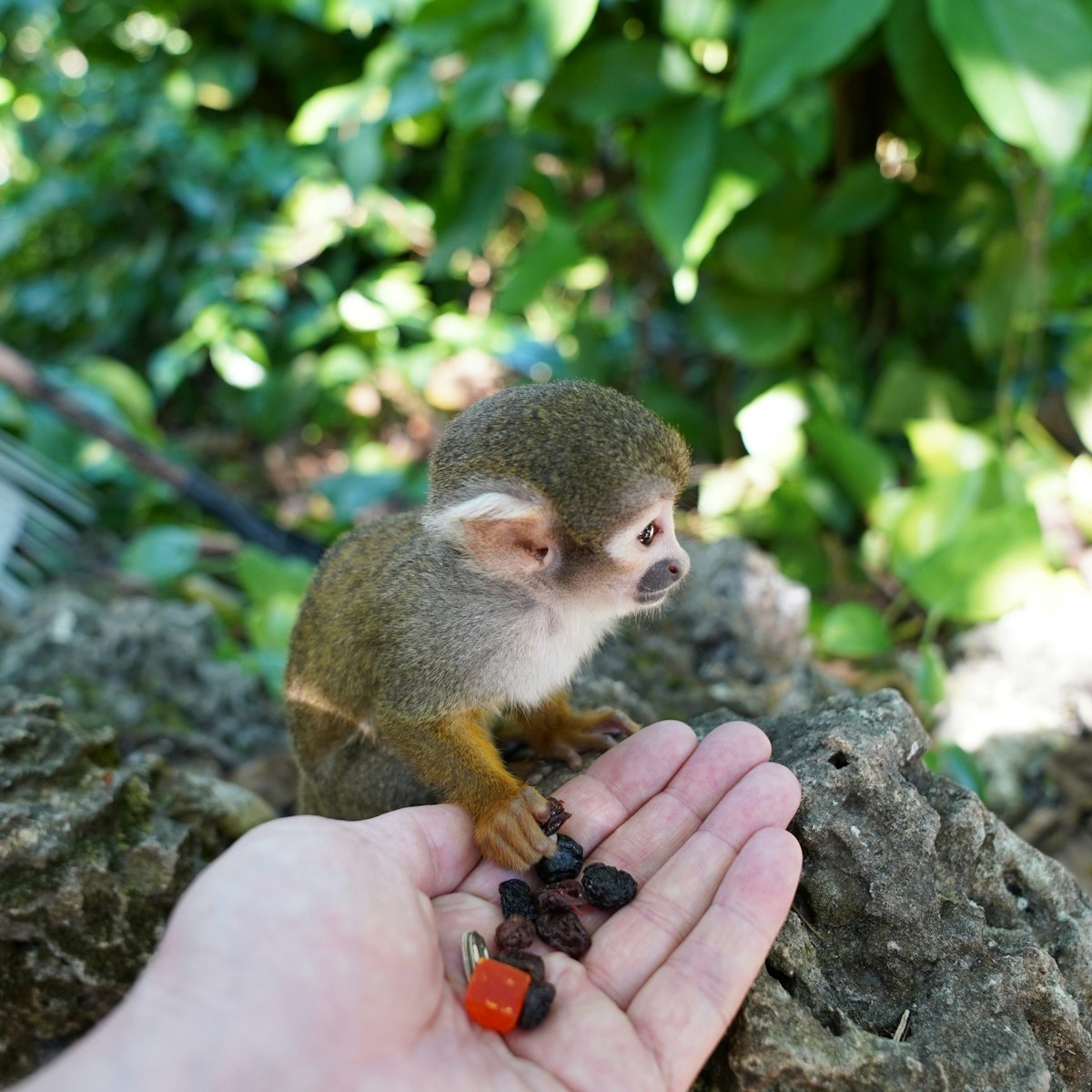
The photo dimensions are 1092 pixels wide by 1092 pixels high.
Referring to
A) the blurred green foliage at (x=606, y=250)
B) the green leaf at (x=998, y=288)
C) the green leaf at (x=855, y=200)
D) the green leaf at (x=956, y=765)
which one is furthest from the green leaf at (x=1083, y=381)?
the green leaf at (x=956, y=765)

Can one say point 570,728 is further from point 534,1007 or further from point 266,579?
point 266,579

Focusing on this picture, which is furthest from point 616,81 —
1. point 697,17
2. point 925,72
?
point 925,72

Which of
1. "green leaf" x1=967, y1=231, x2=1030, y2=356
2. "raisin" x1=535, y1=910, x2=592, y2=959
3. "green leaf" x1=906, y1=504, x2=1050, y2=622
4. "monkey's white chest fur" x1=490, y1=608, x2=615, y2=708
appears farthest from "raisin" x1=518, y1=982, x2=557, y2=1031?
"green leaf" x1=967, y1=231, x2=1030, y2=356

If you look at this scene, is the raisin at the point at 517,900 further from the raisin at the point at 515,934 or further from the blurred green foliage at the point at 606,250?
the blurred green foliage at the point at 606,250

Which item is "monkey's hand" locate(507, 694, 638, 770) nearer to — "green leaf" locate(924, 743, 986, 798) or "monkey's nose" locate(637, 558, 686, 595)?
"monkey's nose" locate(637, 558, 686, 595)

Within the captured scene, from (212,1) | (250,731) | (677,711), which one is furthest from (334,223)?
(677,711)

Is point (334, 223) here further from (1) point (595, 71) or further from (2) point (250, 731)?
(2) point (250, 731)
